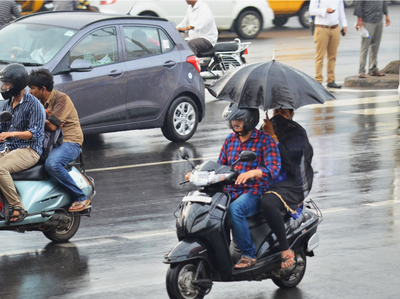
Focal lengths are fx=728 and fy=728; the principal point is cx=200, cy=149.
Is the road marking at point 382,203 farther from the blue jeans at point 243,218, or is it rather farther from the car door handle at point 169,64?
the car door handle at point 169,64

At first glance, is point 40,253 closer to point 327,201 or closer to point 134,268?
point 134,268

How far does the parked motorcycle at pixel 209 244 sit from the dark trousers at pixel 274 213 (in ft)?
0.49

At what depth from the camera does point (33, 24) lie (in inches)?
422

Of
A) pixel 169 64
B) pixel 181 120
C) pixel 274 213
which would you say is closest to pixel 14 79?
pixel 274 213

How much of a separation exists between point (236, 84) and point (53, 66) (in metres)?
5.23

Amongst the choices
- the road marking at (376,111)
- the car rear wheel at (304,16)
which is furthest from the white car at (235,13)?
the road marking at (376,111)

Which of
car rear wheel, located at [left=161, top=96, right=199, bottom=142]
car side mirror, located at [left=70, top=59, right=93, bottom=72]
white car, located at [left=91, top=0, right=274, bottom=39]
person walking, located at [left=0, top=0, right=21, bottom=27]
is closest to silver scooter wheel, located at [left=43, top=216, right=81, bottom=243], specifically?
car side mirror, located at [left=70, top=59, right=93, bottom=72]

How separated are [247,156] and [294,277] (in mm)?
1262

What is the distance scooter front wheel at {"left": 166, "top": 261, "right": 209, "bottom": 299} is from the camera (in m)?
4.82

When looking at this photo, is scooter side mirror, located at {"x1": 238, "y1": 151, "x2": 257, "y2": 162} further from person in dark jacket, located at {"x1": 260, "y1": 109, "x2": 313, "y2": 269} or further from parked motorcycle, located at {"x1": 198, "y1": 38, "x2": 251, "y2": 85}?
parked motorcycle, located at {"x1": 198, "y1": 38, "x2": 251, "y2": 85}

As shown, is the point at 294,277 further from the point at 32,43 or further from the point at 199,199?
the point at 32,43

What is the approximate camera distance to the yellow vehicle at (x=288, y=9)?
85.5 feet

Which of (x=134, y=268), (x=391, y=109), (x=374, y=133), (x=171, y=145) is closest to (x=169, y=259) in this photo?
(x=134, y=268)

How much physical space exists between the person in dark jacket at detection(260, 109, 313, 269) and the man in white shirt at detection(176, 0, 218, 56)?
1029cm
